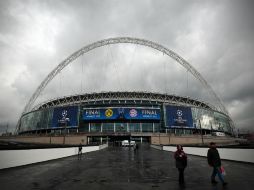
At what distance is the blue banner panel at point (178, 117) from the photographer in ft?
308

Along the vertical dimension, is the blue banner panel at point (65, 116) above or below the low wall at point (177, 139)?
above

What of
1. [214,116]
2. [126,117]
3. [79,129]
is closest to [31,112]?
[79,129]

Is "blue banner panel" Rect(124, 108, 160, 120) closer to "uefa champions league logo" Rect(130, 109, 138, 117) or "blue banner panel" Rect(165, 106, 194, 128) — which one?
"uefa champions league logo" Rect(130, 109, 138, 117)

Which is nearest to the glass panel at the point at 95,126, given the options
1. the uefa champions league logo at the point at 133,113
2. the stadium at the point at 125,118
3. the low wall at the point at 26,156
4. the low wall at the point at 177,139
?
the stadium at the point at 125,118

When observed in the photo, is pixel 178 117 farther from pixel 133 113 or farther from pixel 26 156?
pixel 26 156

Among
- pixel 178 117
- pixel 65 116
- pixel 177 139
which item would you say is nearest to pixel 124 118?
pixel 177 139

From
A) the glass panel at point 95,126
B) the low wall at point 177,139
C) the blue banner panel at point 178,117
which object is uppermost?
the blue banner panel at point 178,117

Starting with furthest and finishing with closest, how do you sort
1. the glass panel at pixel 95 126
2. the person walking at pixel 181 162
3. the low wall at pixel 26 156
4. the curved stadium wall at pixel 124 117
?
the glass panel at pixel 95 126, the curved stadium wall at pixel 124 117, the low wall at pixel 26 156, the person walking at pixel 181 162

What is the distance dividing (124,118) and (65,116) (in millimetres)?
24931

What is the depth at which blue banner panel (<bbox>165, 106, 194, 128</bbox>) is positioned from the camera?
308 ft

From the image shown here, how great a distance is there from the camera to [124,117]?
92.4m

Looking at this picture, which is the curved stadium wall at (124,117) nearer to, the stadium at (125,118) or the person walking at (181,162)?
the stadium at (125,118)

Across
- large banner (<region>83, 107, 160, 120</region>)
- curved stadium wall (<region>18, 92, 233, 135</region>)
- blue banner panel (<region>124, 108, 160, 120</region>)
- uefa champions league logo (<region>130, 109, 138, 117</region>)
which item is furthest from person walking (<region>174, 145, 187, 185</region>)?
uefa champions league logo (<region>130, 109, 138, 117</region>)

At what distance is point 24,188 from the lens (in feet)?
30.7
